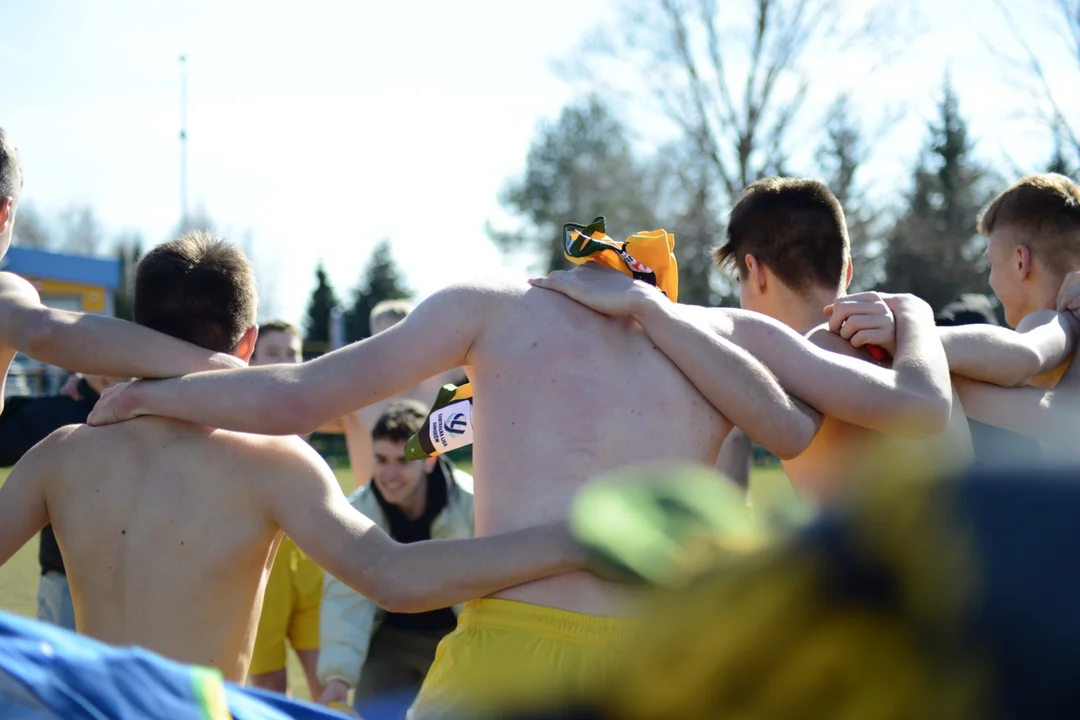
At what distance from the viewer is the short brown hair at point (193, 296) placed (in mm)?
2980

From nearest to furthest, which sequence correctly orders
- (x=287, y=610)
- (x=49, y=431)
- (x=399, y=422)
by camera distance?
(x=49, y=431) → (x=287, y=610) → (x=399, y=422)

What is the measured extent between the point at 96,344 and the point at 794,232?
2.09 meters

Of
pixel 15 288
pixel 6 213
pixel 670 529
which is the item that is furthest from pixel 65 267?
pixel 670 529

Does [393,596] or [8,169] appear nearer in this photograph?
[393,596]

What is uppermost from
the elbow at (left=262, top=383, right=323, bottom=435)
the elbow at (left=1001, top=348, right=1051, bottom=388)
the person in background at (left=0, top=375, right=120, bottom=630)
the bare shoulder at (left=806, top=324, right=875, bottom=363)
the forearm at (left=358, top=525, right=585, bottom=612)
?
the bare shoulder at (left=806, top=324, right=875, bottom=363)

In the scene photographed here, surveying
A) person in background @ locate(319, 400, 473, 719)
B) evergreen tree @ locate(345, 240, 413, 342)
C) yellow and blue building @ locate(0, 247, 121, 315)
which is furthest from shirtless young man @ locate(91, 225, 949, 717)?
evergreen tree @ locate(345, 240, 413, 342)

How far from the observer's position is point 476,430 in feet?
8.83

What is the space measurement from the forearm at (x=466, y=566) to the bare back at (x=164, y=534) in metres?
0.39

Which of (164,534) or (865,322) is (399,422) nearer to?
(164,534)

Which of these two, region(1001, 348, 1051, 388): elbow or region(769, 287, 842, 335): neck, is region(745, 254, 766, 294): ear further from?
region(1001, 348, 1051, 388): elbow

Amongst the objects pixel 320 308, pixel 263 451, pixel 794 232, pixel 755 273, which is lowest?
pixel 320 308

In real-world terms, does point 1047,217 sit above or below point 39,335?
above

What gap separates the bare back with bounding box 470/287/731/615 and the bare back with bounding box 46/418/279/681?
628 mm

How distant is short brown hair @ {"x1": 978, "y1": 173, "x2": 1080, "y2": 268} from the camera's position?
4109 mm
